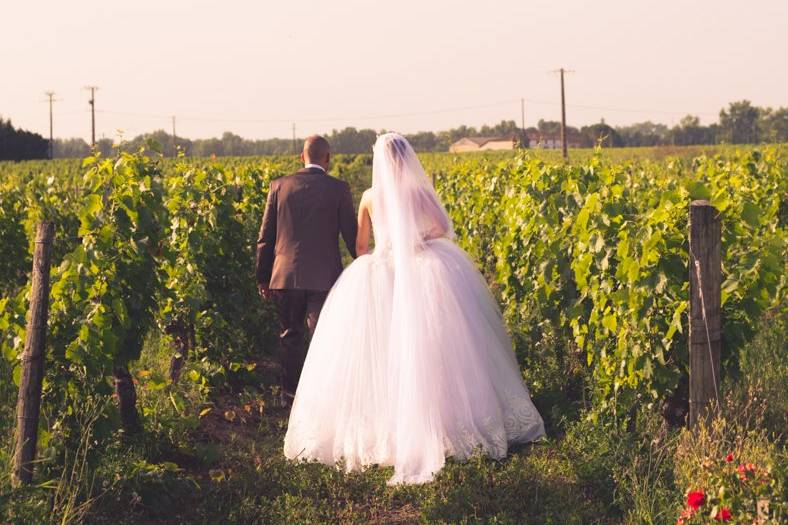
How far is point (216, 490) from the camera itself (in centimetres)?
499

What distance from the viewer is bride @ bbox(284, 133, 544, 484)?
17.4 ft

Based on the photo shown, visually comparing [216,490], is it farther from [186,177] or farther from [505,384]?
[186,177]

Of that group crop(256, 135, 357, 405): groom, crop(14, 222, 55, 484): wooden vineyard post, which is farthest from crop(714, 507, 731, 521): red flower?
crop(256, 135, 357, 405): groom

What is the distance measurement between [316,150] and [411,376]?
2.06m

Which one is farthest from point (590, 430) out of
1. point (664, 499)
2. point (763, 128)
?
point (763, 128)

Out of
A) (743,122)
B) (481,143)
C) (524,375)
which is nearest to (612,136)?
(743,122)

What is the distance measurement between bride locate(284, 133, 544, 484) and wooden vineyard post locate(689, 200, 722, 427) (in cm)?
114

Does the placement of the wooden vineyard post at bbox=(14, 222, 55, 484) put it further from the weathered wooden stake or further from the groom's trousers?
the groom's trousers

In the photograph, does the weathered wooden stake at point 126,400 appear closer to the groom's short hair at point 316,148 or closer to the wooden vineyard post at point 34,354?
the wooden vineyard post at point 34,354

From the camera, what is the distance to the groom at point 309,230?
6.40m

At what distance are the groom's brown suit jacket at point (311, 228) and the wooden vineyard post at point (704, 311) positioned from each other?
2455mm

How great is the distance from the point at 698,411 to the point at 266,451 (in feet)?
9.03

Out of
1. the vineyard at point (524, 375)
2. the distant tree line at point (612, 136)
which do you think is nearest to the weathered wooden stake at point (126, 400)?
the vineyard at point (524, 375)

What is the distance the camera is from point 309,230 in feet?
21.0
